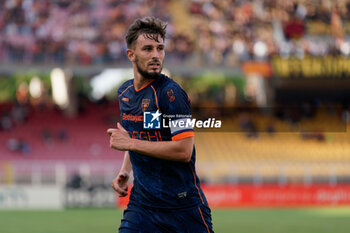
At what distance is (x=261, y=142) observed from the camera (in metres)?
25.6

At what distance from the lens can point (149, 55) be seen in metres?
4.46

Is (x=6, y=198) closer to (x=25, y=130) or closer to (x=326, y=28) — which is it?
(x=25, y=130)

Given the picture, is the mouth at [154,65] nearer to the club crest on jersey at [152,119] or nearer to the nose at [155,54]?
the nose at [155,54]

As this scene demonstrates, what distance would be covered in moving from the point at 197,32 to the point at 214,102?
424 centimetres

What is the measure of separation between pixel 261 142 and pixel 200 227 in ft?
69.9

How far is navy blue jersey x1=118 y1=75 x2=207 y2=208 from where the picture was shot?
4.47 metres

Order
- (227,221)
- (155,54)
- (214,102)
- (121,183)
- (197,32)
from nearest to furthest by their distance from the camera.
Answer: (155,54), (121,183), (227,221), (197,32), (214,102)

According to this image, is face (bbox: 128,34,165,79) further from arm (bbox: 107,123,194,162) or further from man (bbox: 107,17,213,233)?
arm (bbox: 107,123,194,162)

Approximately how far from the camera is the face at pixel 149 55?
4.46 m

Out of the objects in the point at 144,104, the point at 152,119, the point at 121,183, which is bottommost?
the point at 121,183

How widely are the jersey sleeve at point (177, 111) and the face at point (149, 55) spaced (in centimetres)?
18

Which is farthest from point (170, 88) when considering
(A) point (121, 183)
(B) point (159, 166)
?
(A) point (121, 183)

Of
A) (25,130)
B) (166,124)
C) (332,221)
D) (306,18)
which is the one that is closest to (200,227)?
(166,124)

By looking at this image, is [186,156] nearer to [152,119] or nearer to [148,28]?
[152,119]
